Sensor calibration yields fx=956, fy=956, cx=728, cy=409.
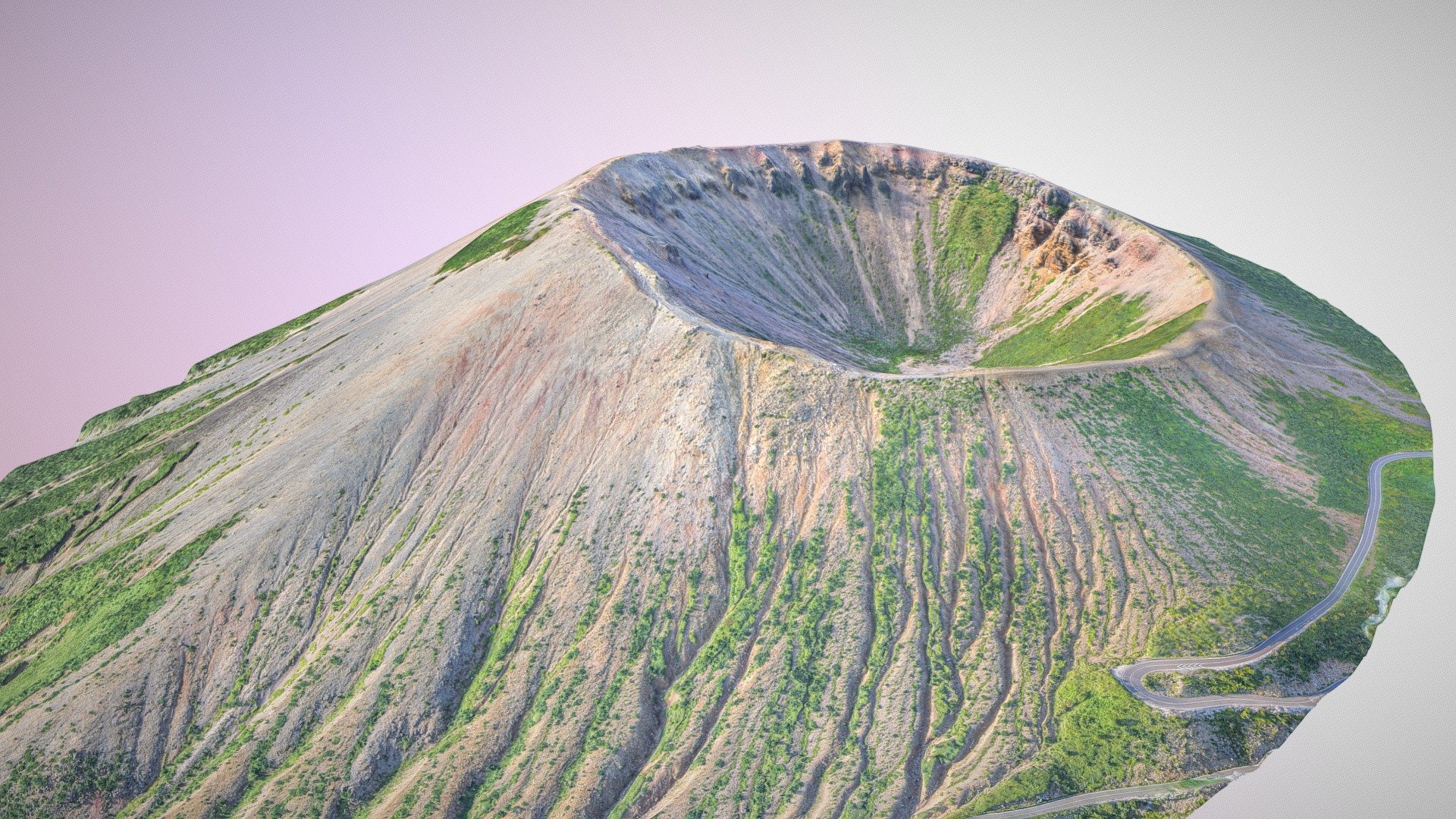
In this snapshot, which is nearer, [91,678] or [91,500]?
[91,678]

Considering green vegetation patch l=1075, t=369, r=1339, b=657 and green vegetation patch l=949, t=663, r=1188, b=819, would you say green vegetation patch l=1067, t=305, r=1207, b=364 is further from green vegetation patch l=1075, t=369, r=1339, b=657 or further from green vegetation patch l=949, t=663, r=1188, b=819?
green vegetation patch l=949, t=663, r=1188, b=819

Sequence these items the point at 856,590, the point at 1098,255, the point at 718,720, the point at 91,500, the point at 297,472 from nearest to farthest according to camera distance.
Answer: the point at 718,720 < the point at 856,590 < the point at 297,472 < the point at 91,500 < the point at 1098,255

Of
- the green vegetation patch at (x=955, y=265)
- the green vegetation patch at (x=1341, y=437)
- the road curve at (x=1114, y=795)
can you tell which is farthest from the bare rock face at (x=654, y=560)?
the green vegetation patch at (x=955, y=265)

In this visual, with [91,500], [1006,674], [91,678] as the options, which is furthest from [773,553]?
[91,500]

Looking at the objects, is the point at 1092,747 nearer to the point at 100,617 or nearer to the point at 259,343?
the point at 100,617

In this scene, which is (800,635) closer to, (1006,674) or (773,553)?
(773,553)

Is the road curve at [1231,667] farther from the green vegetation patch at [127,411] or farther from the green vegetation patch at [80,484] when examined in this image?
the green vegetation patch at [127,411]

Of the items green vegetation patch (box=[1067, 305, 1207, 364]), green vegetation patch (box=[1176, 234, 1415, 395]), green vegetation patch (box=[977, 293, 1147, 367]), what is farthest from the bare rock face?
green vegetation patch (box=[1176, 234, 1415, 395])
